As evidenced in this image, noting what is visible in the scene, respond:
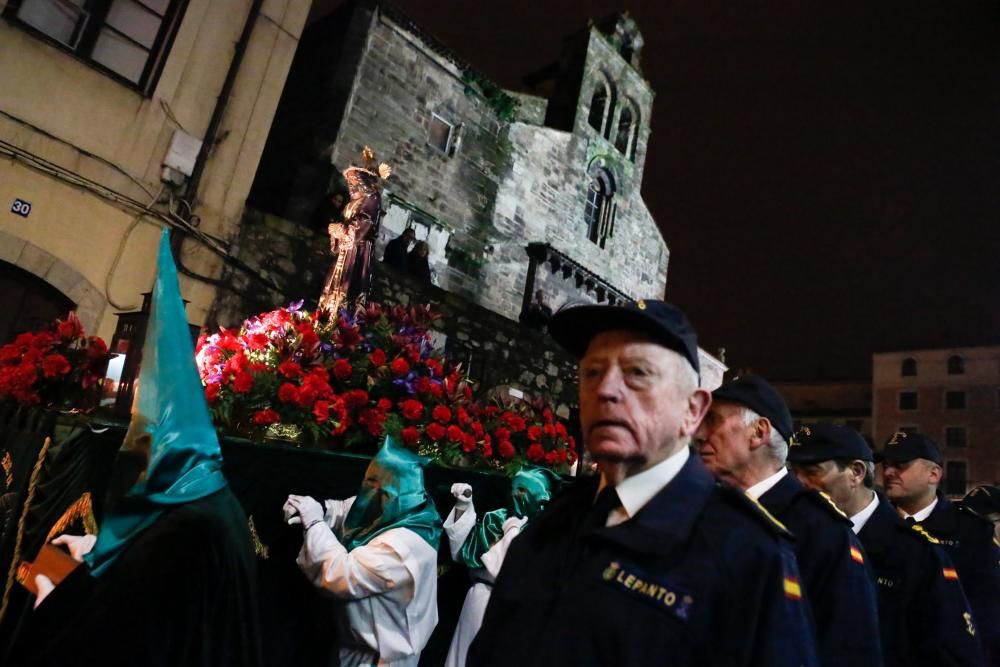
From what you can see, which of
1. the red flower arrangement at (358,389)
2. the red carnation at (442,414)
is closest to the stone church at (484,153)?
the red flower arrangement at (358,389)

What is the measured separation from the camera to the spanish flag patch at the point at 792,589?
52.7 inches

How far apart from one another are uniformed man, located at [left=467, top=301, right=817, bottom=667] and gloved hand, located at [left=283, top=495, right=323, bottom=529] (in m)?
1.98

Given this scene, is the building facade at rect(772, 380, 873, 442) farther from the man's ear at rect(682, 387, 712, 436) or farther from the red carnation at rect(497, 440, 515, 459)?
the man's ear at rect(682, 387, 712, 436)

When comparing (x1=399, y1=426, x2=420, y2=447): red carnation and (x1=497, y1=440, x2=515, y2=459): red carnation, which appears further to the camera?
(x1=497, y1=440, x2=515, y2=459): red carnation

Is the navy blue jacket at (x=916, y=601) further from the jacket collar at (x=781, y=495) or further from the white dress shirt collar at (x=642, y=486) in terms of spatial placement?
the white dress shirt collar at (x=642, y=486)

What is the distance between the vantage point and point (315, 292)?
984 centimetres

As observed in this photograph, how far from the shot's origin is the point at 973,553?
4.17 meters

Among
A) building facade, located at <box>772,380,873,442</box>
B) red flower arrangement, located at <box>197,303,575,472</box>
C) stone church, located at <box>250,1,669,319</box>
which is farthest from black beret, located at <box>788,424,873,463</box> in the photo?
building facade, located at <box>772,380,873,442</box>

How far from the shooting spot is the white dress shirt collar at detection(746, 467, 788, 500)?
2590 millimetres

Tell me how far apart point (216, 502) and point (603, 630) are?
4.98ft

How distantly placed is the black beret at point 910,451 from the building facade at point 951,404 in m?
38.4

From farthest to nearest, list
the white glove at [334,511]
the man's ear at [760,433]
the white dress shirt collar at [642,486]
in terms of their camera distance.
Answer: the white glove at [334,511] < the man's ear at [760,433] < the white dress shirt collar at [642,486]

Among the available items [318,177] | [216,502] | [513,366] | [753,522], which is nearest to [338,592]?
[216,502]

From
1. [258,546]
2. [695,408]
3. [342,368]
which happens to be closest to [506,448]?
[342,368]
